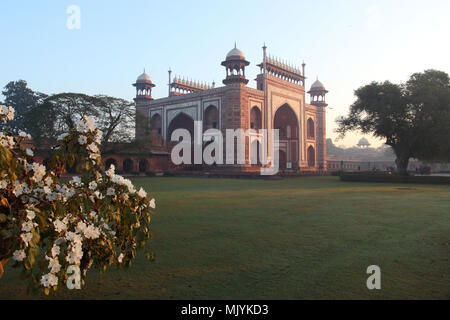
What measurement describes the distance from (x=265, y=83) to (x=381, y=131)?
1480cm

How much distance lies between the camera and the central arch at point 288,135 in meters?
38.6

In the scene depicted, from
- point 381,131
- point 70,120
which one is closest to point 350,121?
point 381,131

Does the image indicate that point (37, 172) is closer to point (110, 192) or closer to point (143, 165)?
point (110, 192)

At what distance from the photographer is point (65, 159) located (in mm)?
2398

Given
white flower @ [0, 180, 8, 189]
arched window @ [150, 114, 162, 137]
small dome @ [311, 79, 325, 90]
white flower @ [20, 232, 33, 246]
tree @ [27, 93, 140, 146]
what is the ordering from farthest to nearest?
small dome @ [311, 79, 325, 90]
arched window @ [150, 114, 162, 137]
tree @ [27, 93, 140, 146]
white flower @ [0, 180, 8, 189]
white flower @ [20, 232, 33, 246]

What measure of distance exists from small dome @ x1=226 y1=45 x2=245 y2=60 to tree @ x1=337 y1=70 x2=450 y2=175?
486 inches

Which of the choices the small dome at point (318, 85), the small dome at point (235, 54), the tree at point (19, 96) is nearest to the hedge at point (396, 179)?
the small dome at point (235, 54)

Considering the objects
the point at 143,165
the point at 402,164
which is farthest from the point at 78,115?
the point at 402,164

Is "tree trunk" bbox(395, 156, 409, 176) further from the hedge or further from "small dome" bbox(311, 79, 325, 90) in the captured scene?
"small dome" bbox(311, 79, 325, 90)

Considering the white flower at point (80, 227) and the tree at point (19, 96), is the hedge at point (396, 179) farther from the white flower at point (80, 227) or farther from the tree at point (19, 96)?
the tree at point (19, 96)

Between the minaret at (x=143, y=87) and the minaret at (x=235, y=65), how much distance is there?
45.1 ft

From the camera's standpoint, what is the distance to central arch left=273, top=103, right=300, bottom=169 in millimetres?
38625

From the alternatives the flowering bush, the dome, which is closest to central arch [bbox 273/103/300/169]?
the flowering bush
